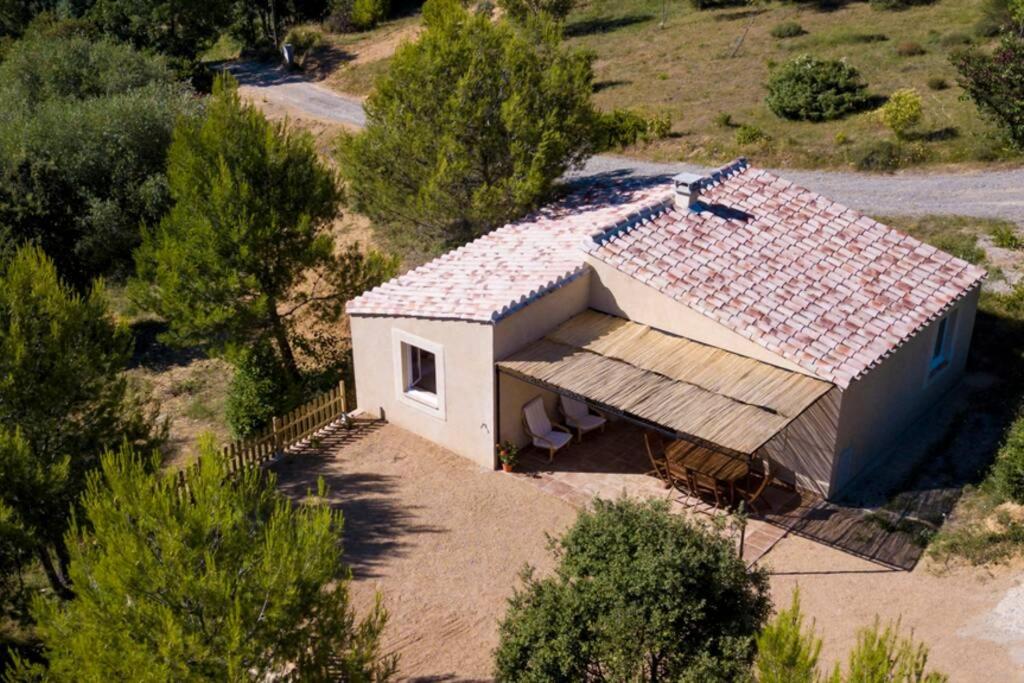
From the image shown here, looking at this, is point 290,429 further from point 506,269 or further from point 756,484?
point 756,484

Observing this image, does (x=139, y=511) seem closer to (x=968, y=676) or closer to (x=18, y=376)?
(x=18, y=376)

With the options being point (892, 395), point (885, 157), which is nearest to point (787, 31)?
point (885, 157)

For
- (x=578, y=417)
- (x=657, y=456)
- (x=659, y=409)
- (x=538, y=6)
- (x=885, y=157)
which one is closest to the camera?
(x=659, y=409)

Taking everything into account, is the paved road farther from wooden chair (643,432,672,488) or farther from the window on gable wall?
wooden chair (643,432,672,488)

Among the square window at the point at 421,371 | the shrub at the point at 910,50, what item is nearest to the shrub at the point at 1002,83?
the shrub at the point at 910,50

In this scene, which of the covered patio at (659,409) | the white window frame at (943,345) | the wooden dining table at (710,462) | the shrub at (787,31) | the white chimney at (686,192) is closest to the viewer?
the covered patio at (659,409)

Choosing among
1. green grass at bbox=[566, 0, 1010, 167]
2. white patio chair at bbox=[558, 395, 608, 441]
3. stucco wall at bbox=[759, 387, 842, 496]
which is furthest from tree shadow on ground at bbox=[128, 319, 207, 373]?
green grass at bbox=[566, 0, 1010, 167]

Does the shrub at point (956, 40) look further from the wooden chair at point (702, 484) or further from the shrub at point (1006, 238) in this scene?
the wooden chair at point (702, 484)
